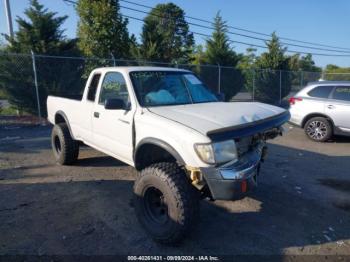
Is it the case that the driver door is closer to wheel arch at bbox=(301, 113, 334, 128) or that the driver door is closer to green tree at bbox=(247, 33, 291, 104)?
wheel arch at bbox=(301, 113, 334, 128)

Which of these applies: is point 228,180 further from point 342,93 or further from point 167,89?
point 342,93

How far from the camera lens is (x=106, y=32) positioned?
1314cm

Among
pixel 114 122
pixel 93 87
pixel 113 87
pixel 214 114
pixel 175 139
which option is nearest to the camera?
pixel 175 139

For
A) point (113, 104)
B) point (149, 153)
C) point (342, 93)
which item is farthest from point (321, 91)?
point (113, 104)

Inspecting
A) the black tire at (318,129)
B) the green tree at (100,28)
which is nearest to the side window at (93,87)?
the black tire at (318,129)

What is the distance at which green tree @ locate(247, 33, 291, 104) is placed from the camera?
1884cm

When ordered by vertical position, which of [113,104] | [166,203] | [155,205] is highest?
[113,104]

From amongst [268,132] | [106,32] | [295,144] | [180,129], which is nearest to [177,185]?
[180,129]

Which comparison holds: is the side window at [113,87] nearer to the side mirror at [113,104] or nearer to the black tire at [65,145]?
the side mirror at [113,104]

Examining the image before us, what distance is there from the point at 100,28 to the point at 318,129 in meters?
9.60

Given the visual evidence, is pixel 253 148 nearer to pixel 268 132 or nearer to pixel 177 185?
pixel 268 132

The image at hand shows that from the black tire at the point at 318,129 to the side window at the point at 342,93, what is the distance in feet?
2.26

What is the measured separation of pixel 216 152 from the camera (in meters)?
2.99

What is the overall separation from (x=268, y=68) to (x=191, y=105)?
17279 mm
